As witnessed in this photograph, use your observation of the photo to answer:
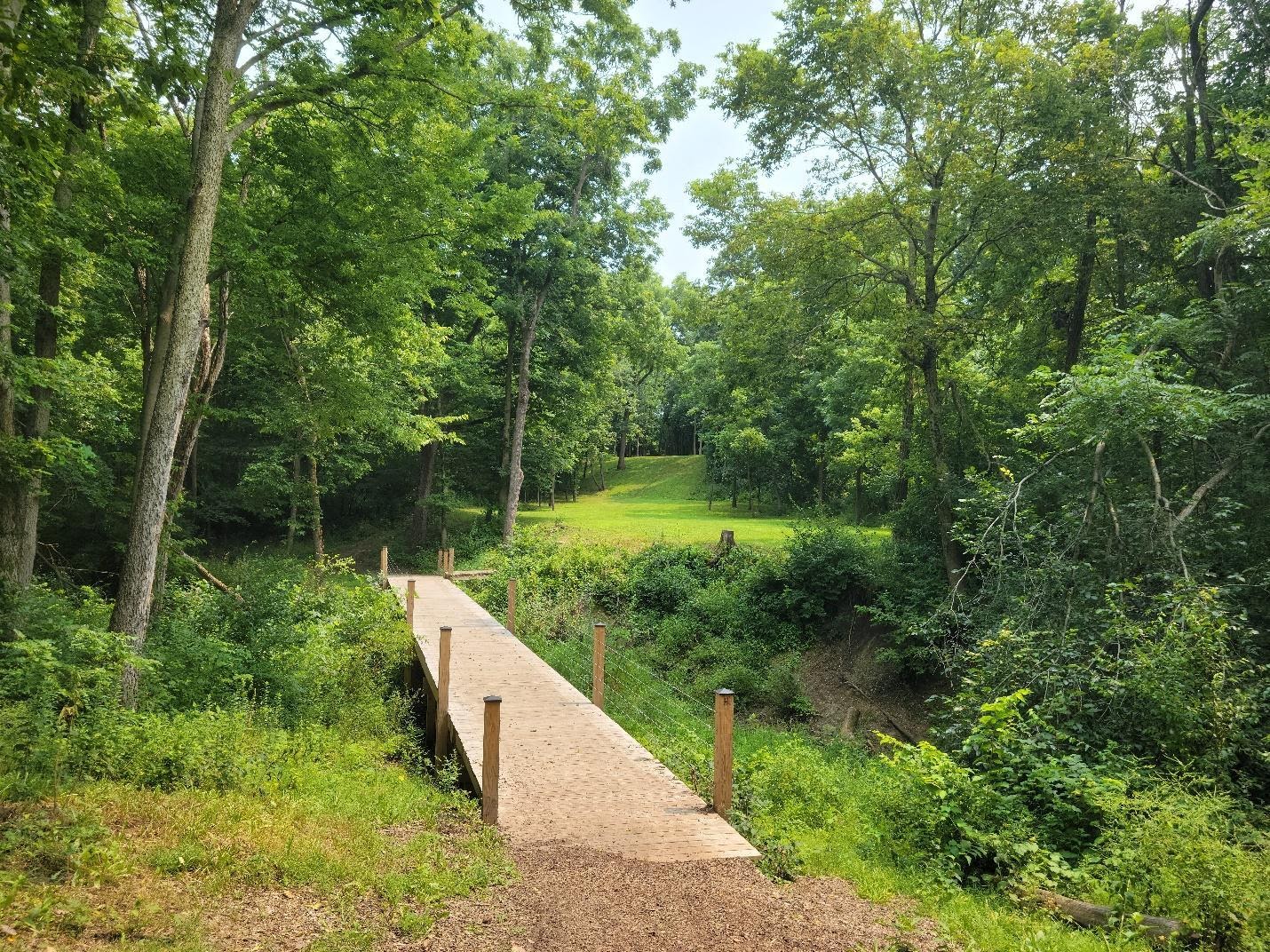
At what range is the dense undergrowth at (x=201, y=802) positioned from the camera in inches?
164

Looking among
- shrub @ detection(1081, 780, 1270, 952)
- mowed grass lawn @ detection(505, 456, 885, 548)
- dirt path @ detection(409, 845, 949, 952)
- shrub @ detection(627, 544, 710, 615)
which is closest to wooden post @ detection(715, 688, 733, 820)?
dirt path @ detection(409, 845, 949, 952)

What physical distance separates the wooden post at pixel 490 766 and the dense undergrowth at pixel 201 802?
8.8 inches

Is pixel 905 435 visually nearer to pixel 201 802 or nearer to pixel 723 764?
pixel 723 764

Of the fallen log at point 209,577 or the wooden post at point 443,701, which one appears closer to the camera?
the wooden post at point 443,701

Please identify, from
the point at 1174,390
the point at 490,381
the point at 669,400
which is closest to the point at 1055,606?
the point at 1174,390

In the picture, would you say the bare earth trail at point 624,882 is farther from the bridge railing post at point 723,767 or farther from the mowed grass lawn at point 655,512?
the mowed grass lawn at point 655,512

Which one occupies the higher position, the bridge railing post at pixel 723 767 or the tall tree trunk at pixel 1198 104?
the tall tree trunk at pixel 1198 104

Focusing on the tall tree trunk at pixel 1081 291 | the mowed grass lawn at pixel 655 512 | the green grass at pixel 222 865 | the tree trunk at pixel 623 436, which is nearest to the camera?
the green grass at pixel 222 865

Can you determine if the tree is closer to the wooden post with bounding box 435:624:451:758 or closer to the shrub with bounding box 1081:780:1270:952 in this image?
the wooden post with bounding box 435:624:451:758

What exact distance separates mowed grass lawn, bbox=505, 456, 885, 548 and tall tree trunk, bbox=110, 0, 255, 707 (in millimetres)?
13574

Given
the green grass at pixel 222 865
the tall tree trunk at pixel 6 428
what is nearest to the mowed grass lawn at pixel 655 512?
the green grass at pixel 222 865

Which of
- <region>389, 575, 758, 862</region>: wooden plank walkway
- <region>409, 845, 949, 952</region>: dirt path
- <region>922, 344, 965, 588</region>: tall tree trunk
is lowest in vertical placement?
<region>389, 575, 758, 862</region>: wooden plank walkway

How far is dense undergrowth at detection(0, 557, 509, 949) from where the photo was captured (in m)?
4.17

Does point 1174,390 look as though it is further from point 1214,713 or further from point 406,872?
point 406,872
